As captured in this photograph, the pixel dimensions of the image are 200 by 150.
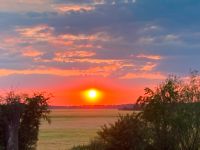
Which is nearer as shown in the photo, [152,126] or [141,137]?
[141,137]

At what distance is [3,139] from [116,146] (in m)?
7.87

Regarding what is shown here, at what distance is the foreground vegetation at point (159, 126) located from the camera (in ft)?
108

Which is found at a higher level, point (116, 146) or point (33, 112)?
point (33, 112)

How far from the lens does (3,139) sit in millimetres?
34750

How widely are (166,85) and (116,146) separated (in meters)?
7.50

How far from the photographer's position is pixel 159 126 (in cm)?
3591

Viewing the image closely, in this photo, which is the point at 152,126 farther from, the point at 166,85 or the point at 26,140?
the point at 26,140

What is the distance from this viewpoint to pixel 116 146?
108 ft

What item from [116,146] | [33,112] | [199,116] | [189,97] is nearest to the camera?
[116,146]

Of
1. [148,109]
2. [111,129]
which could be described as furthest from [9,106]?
[148,109]

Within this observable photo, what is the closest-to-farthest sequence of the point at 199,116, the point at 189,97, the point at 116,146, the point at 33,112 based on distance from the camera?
1. the point at 116,146
2. the point at 33,112
3. the point at 199,116
4. the point at 189,97

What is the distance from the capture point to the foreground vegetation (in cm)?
3300

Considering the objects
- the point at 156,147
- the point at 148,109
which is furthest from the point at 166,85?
the point at 156,147

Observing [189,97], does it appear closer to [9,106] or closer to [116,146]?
[116,146]
